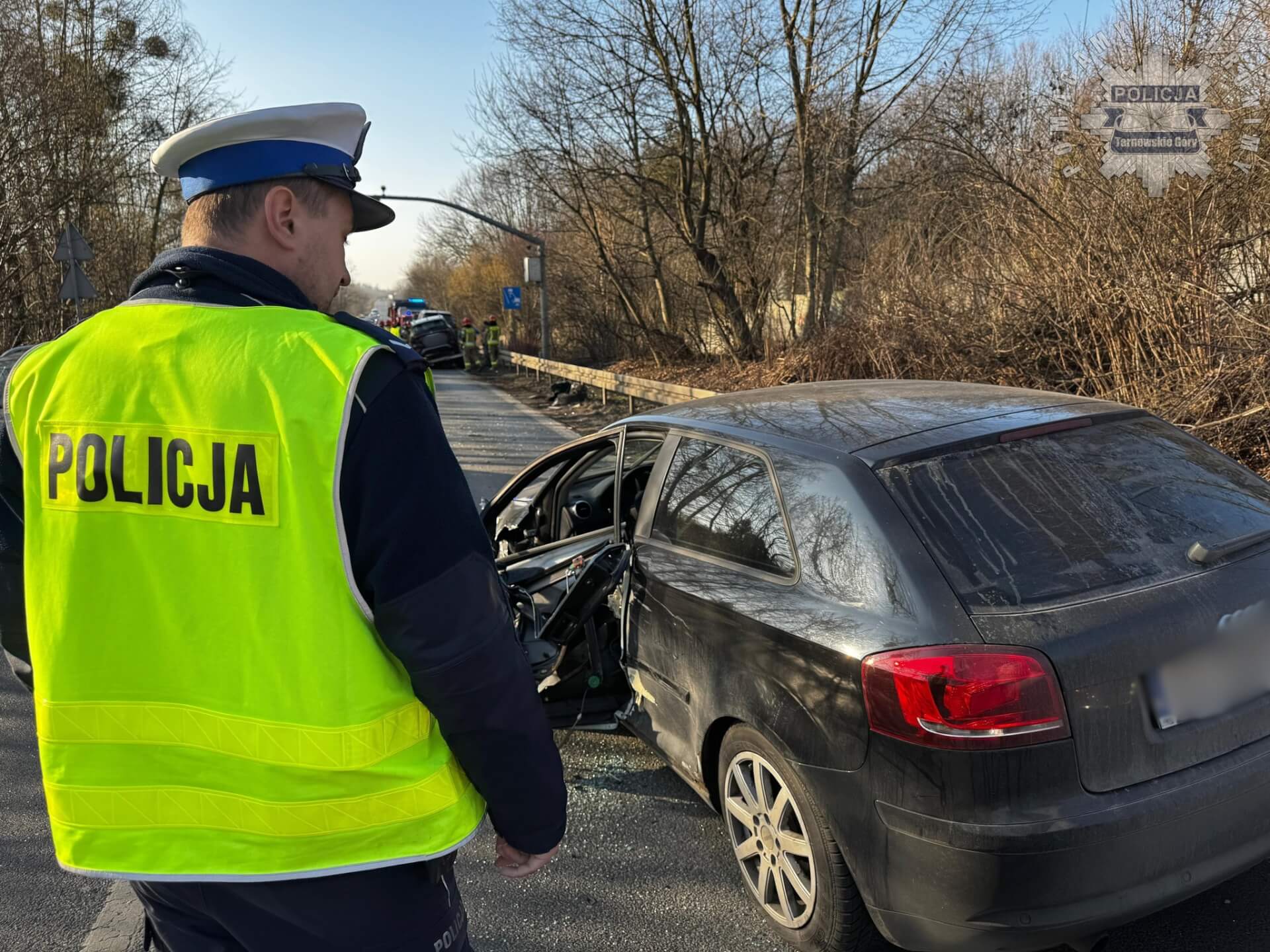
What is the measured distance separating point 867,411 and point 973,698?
1.20m

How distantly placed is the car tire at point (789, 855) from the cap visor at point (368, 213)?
5.72 ft

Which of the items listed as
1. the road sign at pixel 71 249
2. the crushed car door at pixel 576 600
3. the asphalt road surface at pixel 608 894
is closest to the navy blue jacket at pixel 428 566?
the asphalt road surface at pixel 608 894

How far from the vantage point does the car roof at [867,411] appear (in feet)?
9.15

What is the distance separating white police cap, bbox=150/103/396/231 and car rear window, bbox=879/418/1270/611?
1.67 metres

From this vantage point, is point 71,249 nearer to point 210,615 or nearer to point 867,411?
point 867,411

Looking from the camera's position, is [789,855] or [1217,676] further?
[789,855]

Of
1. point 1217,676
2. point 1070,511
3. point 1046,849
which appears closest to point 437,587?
point 1046,849

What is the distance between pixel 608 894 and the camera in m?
2.99

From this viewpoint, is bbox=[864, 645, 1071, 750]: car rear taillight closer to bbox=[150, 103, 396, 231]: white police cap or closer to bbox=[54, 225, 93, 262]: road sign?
bbox=[150, 103, 396, 231]: white police cap

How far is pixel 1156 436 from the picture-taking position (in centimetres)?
291

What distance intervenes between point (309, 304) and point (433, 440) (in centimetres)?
38

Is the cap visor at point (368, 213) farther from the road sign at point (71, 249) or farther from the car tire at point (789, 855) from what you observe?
the road sign at point (71, 249)

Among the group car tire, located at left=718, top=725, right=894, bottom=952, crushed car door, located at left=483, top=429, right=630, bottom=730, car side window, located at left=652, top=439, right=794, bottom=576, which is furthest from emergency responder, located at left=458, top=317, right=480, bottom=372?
car tire, located at left=718, top=725, right=894, bottom=952

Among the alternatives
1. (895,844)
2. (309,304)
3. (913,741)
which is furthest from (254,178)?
(895,844)
